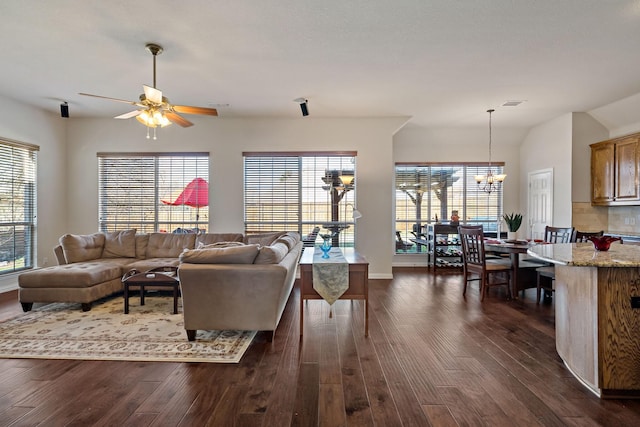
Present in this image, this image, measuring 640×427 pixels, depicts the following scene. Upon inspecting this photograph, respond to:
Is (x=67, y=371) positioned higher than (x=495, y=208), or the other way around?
(x=495, y=208)

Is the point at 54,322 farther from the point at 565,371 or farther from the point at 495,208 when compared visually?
the point at 495,208

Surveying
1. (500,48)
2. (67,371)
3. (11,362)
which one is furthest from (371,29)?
(11,362)

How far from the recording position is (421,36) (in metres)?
3.00

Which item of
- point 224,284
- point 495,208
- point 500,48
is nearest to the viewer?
point 224,284

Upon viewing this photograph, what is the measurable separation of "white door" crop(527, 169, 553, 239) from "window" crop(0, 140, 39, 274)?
9.26 m

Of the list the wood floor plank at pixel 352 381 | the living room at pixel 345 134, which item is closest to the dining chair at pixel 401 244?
the living room at pixel 345 134

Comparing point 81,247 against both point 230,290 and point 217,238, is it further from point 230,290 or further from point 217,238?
point 230,290

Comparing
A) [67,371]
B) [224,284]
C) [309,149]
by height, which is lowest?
[67,371]

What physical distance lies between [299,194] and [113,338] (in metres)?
3.66

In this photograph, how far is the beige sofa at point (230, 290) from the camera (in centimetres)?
279

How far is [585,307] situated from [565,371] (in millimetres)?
630

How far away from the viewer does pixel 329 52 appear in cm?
331

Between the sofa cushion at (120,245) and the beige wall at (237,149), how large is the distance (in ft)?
3.99

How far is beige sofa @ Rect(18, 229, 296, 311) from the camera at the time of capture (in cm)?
363
